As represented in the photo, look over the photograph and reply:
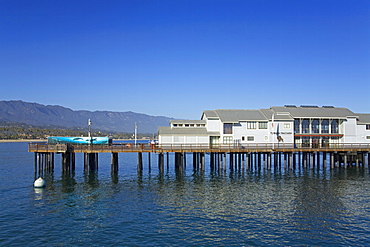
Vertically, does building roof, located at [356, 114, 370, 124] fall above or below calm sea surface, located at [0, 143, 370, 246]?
above

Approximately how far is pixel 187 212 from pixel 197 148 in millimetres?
24490

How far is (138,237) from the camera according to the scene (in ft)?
86.6

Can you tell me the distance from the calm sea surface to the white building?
1062 centimetres

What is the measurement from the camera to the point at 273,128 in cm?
6175

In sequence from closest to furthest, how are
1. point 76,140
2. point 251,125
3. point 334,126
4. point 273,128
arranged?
point 76,140 → point 273,128 → point 251,125 → point 334,126

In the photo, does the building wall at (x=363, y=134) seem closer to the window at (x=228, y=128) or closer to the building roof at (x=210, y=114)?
the window at (x=228, y=128)

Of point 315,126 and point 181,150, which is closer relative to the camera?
point 181,150

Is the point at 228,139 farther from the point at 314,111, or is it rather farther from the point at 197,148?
the point at 314,111

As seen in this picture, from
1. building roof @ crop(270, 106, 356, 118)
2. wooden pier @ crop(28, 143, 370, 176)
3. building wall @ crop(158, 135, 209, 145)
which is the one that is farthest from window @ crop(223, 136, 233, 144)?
building roof @ crop(270, 106, 356, 118)

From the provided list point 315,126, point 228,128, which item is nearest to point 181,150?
point 228,128

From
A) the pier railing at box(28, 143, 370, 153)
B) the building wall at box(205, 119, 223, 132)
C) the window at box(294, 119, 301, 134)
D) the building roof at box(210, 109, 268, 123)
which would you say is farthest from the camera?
the window at box(294, 119, 301, 134)

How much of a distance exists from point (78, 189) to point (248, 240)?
2679cm

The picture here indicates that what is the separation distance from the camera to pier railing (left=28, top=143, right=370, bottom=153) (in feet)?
179

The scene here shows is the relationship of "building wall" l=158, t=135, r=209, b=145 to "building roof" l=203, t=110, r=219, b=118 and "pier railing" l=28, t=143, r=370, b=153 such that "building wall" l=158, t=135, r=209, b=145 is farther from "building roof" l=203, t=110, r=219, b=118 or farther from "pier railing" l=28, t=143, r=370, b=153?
"building roof" l=203, t=110, r=219, b=118
